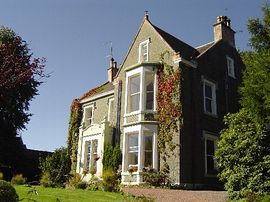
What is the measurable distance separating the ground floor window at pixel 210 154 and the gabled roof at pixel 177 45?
5740mm

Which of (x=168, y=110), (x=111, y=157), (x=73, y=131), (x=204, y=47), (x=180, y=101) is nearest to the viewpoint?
(x=180, y=101)

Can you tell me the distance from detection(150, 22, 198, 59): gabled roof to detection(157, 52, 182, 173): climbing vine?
1.97m

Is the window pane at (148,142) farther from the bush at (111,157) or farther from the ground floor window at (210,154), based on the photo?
the ground floor window at (210,154)

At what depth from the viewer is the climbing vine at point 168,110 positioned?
22.3m

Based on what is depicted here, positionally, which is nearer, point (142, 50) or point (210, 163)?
point (210, 163)

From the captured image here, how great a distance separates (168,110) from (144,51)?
5.74m

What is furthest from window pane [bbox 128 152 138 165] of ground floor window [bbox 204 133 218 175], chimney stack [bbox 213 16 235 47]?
chimney stack [bbox 213 16 235 47]

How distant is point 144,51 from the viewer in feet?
86.9

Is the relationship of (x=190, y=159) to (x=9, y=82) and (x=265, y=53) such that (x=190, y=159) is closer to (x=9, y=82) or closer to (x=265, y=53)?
(x=265, y=53)

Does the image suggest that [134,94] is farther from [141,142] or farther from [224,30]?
[224,30]

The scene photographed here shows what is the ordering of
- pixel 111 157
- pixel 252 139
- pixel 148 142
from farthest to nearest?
pixel 111 157, pixel 148 142, pixel 252 139

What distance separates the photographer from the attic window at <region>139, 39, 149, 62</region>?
2608 centimetres

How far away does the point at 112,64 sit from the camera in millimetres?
37031

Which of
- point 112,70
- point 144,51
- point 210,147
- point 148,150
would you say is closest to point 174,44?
point 144,51
